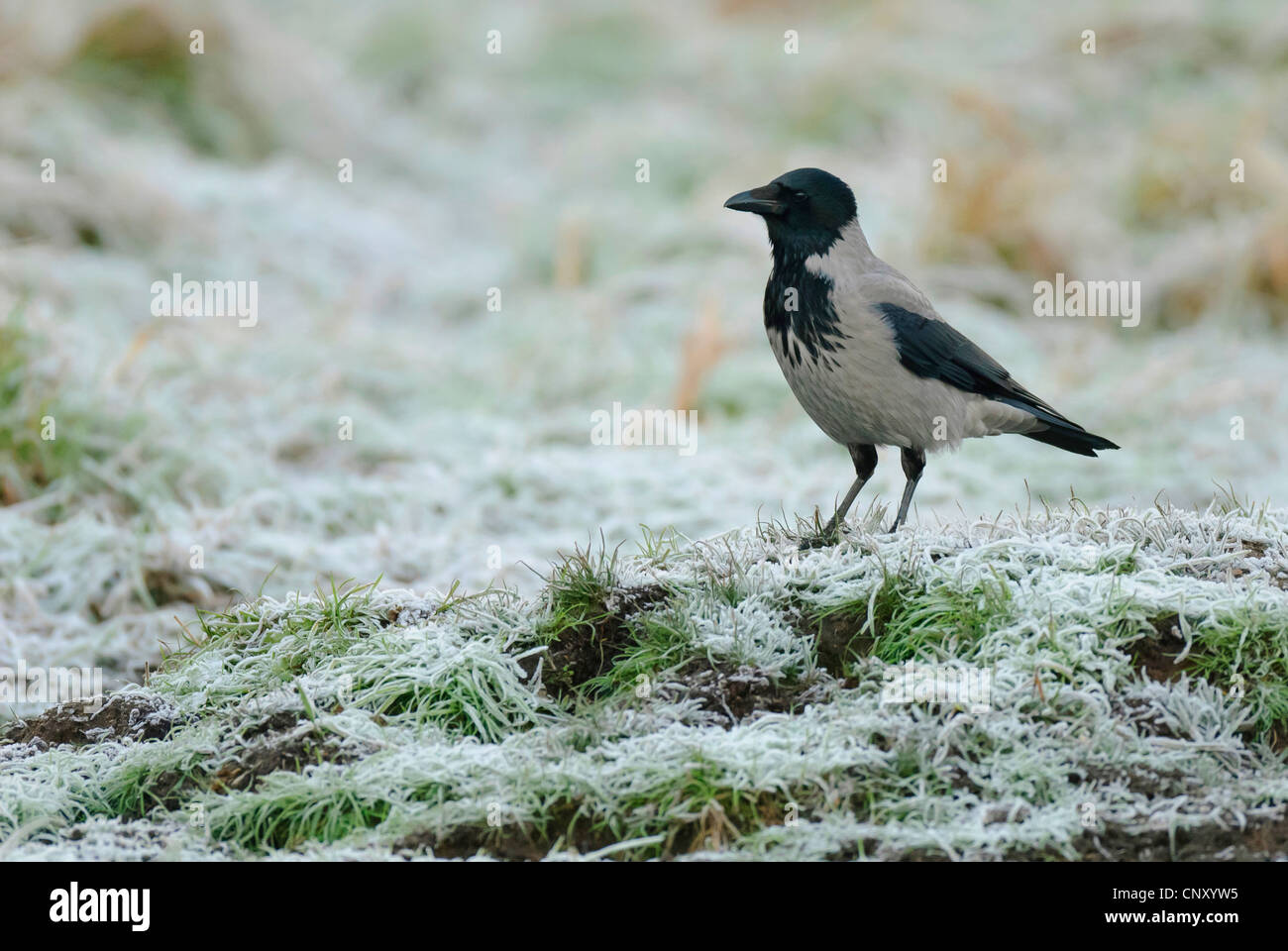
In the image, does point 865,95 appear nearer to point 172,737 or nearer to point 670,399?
point 670,399

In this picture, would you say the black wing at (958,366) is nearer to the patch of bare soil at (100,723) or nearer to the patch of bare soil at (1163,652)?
the patch of bare soil at (1163,652)

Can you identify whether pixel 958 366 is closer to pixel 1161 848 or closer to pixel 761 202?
pixel 761 202

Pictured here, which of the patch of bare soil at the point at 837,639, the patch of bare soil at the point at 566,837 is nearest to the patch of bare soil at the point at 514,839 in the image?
the patch of bare soil at the point at 566,837

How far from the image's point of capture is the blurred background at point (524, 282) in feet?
19.2

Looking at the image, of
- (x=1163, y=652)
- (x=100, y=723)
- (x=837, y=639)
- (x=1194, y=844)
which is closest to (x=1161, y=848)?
(x=1194, y=844)

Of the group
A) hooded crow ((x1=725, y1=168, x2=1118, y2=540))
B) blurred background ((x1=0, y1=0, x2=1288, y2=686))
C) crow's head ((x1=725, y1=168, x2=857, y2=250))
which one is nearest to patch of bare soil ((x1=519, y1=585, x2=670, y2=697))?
hooded crow ((x1=725, y1=168, x2=1118, y2=540))

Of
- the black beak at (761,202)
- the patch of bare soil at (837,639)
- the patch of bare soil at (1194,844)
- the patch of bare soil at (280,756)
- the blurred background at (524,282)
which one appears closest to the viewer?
the patch of bare soil at (1194,844)

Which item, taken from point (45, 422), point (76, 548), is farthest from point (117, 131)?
point (76, 548)

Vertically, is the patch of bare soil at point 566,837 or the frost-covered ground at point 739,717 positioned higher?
the frost-covered ground at point 739,717

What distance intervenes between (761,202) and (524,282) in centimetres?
617

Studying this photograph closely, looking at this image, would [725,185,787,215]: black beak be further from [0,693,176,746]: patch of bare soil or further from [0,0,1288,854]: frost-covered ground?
[0,693,176,746]: patch of bare soil

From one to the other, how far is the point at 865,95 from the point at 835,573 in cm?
912

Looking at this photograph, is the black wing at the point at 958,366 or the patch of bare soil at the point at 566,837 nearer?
the patch of bare soil at the point at 566,837

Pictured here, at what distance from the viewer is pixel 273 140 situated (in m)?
10.9
